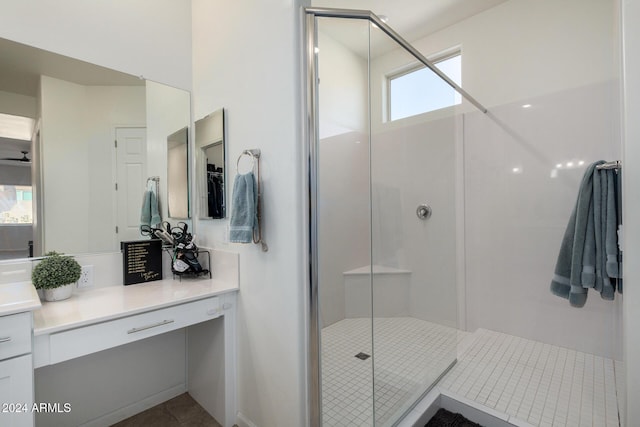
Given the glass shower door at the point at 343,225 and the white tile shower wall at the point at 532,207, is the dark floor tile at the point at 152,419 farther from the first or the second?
the white tile shower wall at the point at 532,207

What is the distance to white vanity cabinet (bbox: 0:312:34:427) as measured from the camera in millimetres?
949

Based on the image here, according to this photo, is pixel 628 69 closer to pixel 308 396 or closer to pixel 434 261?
pixel 434 261

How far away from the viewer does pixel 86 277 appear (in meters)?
1.60

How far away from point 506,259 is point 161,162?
106 inches

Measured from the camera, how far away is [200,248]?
191 centimetres

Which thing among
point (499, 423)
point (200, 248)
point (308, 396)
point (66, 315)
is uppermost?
point (200, 248)

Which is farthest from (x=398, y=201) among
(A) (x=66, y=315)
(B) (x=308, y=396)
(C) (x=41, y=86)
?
(C) (x=41, y=86)

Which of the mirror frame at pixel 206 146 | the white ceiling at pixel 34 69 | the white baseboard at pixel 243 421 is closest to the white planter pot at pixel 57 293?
the mirror frame at pixel 206 146

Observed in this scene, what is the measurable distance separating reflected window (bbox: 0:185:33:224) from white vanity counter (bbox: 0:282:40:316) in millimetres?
311

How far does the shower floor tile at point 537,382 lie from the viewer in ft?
4.72

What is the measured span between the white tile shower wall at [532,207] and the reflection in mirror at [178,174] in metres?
2.27

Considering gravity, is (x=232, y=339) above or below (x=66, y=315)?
below

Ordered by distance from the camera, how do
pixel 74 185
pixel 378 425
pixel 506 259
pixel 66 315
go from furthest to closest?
pixel 506 259 → pixel 74 185 → pixel 378 425 → pixel 66 315

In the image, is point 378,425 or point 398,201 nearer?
point 378,425
